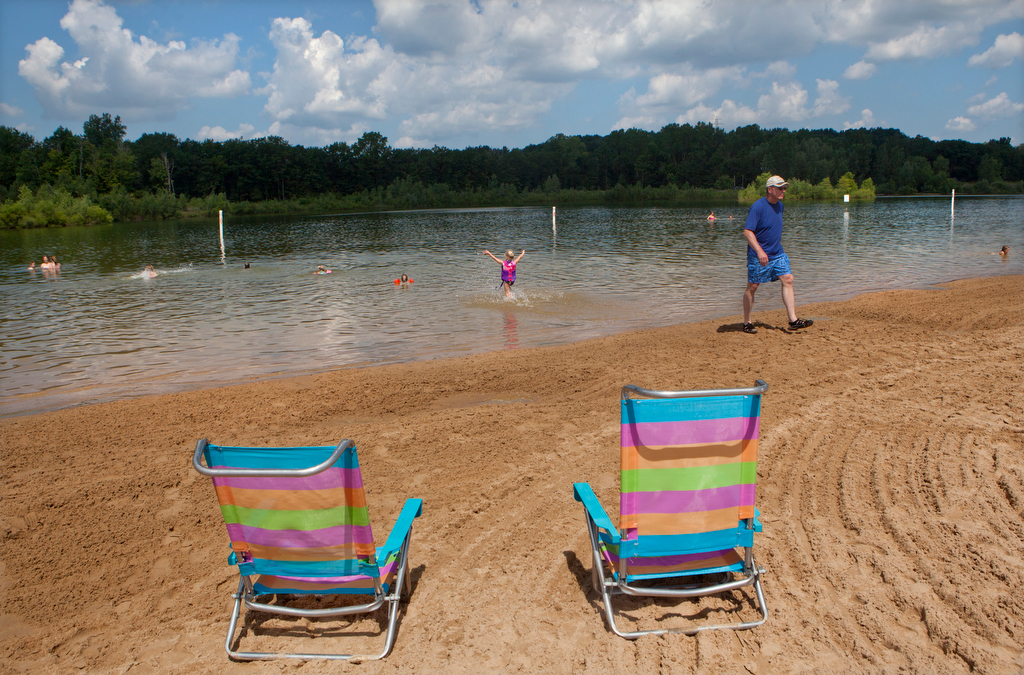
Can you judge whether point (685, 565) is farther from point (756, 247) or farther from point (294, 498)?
point (756, 247)

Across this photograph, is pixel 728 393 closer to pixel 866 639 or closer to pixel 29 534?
pixel 866 639

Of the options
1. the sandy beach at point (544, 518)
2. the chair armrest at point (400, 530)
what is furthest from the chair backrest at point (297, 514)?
the sandy beach at point (544, 518)

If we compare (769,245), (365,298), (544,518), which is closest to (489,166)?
(365,298)

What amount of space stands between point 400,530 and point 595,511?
3.44ft

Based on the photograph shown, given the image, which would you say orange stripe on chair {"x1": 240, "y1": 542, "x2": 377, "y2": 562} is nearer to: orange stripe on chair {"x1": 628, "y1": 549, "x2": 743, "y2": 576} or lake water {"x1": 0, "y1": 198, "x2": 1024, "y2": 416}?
orange stripe on chair {"x1": 628, "y1": 549, "x2": 743, "y2": 576}

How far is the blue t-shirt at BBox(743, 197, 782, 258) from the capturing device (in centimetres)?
895

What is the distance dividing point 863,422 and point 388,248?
32.9 m

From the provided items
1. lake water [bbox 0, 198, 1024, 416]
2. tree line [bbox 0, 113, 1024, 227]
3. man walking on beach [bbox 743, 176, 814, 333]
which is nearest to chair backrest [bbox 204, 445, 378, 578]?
lake water [bbox 0, 198, 1024, 416]

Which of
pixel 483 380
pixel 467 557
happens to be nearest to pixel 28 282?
pixel 483 380

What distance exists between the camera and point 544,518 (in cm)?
436

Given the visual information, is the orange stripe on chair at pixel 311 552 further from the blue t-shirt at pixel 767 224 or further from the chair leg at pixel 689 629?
the blue t-shirt at pixel 767 224

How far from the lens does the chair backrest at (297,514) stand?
2.97m

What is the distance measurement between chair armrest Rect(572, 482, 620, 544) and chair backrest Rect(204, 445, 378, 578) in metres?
1.16

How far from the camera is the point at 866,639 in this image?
300 centimetres
